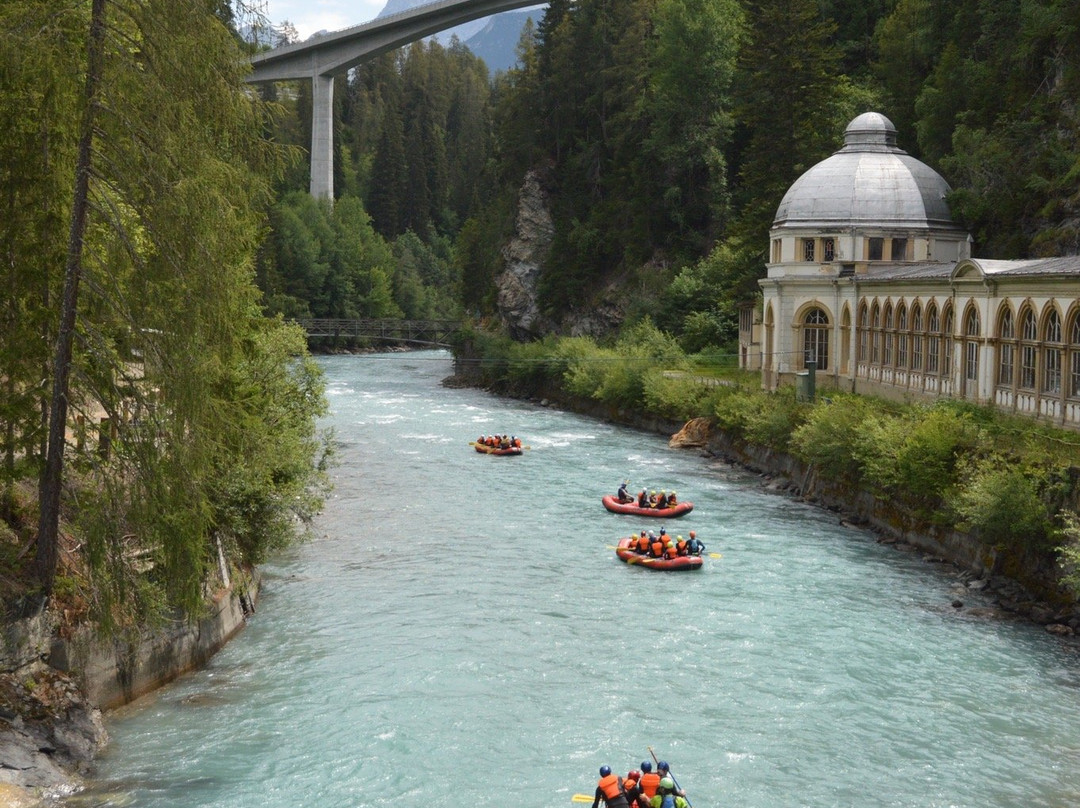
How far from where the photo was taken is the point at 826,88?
231ft

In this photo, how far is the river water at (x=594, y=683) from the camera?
1986 centimetres

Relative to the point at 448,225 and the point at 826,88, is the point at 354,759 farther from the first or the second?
the point at 448,225

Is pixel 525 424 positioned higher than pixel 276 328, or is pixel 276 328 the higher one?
pixel 276 328

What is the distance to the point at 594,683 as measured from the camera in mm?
24141

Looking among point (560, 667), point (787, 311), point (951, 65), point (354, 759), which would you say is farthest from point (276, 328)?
point (951, 65)

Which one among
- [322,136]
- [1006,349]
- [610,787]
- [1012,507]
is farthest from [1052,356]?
[322,136]

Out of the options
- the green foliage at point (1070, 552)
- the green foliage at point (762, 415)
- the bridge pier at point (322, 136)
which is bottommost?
the green foliage at point (1070, 552)

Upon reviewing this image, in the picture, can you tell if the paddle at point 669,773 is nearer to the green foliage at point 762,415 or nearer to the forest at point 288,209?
the forest at point 288,209

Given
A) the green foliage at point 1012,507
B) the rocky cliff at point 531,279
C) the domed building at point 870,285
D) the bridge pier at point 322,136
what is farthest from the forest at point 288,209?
the green foliage at point 1012,507

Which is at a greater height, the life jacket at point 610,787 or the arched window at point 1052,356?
the arched window at point 1052,356

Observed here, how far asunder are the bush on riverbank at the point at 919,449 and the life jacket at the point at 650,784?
38.1 feet

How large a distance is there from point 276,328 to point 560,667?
14925 millimetres

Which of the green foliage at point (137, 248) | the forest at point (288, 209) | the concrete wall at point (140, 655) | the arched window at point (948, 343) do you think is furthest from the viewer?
the arched window at point (948, 343)

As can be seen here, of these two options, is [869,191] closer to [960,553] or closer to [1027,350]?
[1027,350]
